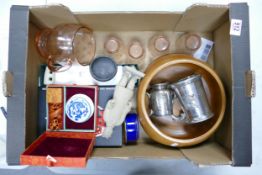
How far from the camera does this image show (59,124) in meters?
0.91

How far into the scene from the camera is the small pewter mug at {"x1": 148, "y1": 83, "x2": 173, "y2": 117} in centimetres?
93

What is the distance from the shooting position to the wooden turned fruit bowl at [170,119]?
890 mm

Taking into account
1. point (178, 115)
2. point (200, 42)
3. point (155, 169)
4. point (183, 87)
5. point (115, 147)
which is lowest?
point (155, 169)

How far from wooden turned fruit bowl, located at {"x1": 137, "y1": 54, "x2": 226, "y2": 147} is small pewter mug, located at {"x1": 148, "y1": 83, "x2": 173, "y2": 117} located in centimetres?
3

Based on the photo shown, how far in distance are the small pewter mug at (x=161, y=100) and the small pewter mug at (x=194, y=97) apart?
37 millimetres

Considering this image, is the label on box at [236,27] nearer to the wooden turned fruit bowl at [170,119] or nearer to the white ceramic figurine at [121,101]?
the wooden turned fruit bowl at [170,119]

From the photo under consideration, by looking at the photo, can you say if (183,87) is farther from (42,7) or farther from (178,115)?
(42,7)

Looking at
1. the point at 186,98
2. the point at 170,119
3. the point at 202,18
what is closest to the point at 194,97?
the point at 186,98

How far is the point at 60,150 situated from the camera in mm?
803

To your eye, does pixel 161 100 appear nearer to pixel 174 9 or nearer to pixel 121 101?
pixel 121 101

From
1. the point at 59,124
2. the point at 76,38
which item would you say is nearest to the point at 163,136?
the point at 59,124

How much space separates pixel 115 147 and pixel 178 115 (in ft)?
0.91

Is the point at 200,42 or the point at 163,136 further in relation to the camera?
the point at 200,42

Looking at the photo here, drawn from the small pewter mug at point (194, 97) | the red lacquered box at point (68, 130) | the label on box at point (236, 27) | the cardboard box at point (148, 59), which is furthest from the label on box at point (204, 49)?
the red lacquered box at point (68, 130)
